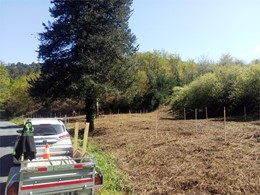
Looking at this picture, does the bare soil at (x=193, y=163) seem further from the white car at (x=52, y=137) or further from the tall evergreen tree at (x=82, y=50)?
the tall evergreen tree at (x=82, y=50)

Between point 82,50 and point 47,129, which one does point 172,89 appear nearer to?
point 82,50

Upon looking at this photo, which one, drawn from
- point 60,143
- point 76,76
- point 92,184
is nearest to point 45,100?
point 76,76

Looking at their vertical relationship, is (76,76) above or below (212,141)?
above

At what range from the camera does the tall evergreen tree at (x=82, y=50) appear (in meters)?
19.3

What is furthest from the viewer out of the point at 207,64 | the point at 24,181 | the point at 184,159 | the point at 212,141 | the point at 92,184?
the point at 207,64

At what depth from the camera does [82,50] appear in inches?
760

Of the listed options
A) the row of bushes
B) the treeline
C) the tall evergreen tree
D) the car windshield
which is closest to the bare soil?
the car windshield

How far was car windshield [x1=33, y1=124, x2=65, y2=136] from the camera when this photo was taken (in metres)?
10.8

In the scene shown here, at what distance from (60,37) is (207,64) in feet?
149

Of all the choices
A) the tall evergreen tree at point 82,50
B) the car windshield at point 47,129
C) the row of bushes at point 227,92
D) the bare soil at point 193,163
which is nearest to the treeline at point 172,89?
the row of bushes at point 227,92

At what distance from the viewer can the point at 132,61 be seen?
2116 cm

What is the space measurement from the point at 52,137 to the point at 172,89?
39.6 m

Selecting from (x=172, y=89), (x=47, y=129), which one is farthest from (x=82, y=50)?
(x=172, y=89)

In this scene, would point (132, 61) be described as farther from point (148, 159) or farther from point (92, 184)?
point (92, 184)
